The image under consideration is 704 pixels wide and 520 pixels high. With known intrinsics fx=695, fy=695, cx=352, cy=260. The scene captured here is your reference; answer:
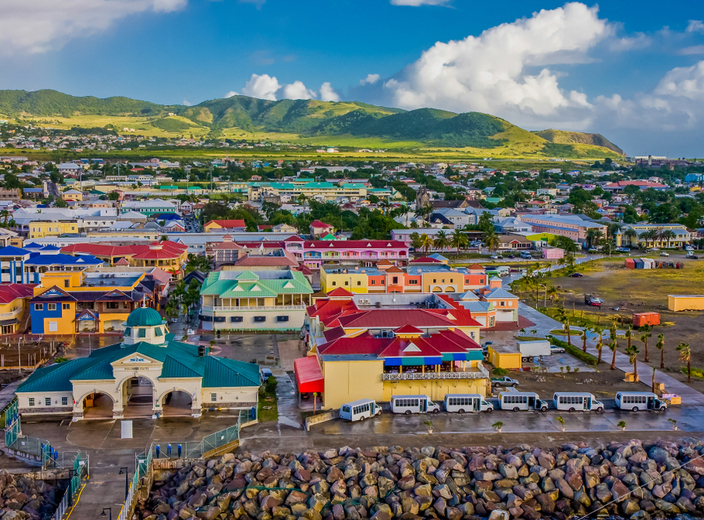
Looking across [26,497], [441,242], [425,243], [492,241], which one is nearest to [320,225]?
[425,243]

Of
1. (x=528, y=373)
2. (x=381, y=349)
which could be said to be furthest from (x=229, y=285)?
(x=528, y=373)

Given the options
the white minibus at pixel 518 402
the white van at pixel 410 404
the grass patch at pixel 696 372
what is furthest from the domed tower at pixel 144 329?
the grass patch at pixel 696 372

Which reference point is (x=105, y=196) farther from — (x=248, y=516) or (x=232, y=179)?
(x=248, y=516)

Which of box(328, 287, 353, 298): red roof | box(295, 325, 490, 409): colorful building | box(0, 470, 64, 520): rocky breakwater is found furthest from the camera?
box(328, 287, 353, 298): red roof

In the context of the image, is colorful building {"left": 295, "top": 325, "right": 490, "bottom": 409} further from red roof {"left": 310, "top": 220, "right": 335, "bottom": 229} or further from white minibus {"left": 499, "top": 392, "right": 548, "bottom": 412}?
red roof {"left": 310, "top": 220, "right": 335, "bottom": 229}

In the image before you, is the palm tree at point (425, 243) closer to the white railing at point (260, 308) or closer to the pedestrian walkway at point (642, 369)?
the pedestrian walkway at point (642, 369)

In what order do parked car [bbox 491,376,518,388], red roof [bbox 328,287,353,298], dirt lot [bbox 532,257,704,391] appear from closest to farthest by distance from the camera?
parked car [bbox 491,376,518,388] < dirt lot [bbox 532,257,704,391] < red roof [bbox 328,287,353,298]

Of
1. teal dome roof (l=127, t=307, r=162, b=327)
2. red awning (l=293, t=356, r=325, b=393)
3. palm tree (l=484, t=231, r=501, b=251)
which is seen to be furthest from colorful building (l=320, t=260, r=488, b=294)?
palm tree (l=484, t=231, r=501, b=251)
